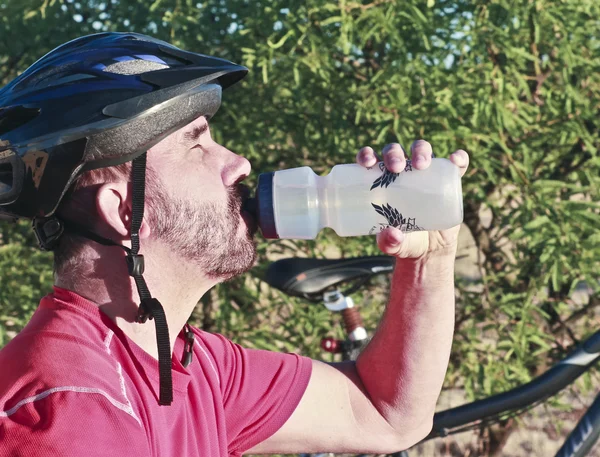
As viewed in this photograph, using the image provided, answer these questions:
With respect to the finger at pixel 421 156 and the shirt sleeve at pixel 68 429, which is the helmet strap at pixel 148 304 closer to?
the shirt sleeve at pixel 68 429

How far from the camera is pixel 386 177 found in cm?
198

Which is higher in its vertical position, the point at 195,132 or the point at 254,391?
the point at 195,132

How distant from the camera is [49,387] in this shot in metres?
1.53

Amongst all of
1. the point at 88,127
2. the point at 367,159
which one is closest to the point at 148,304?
the point at 88,127

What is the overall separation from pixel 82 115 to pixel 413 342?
3.72 feet

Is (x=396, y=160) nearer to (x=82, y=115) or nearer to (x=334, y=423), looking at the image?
(x=82, y=115)

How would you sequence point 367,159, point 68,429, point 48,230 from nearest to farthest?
point 68,429, point 48,230, point 367,159

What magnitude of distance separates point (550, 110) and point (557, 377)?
1.09 metres

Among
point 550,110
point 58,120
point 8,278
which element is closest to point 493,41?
point 550,110

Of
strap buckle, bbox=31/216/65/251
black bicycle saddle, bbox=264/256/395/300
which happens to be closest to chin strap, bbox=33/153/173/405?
strap buckle, bbox=31/216/65/251

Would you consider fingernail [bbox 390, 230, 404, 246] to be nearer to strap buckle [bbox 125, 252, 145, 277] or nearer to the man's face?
the man's face

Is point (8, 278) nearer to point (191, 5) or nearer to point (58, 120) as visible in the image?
point (191, 5)

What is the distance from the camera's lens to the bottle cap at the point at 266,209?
1963 mm

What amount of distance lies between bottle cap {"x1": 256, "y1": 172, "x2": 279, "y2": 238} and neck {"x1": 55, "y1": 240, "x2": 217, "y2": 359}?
0.62ft
